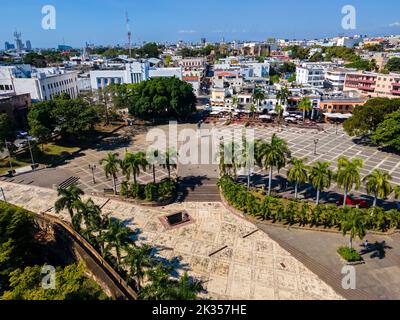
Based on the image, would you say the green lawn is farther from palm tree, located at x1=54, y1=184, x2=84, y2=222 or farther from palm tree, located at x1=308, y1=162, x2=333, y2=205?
palm tree, located at x1=308, y1=162, x2=333, y2=205

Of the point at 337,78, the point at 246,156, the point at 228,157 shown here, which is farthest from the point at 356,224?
the point at 337,78

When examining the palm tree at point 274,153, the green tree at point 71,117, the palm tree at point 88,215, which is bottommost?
the palm tree at point 88,215

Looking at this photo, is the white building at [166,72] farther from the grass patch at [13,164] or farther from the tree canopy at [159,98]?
the grass patch at [13,164]

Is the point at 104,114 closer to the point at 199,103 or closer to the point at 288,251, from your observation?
the point at 199,103

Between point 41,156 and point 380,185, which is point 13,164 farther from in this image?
point 380,185

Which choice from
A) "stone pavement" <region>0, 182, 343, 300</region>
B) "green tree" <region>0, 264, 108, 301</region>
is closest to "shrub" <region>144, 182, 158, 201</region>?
"stone pavement" <region>0, 182, 343, 300</region>

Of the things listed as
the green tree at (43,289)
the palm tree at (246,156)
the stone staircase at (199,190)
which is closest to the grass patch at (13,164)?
the stone staircase at (199,190)
